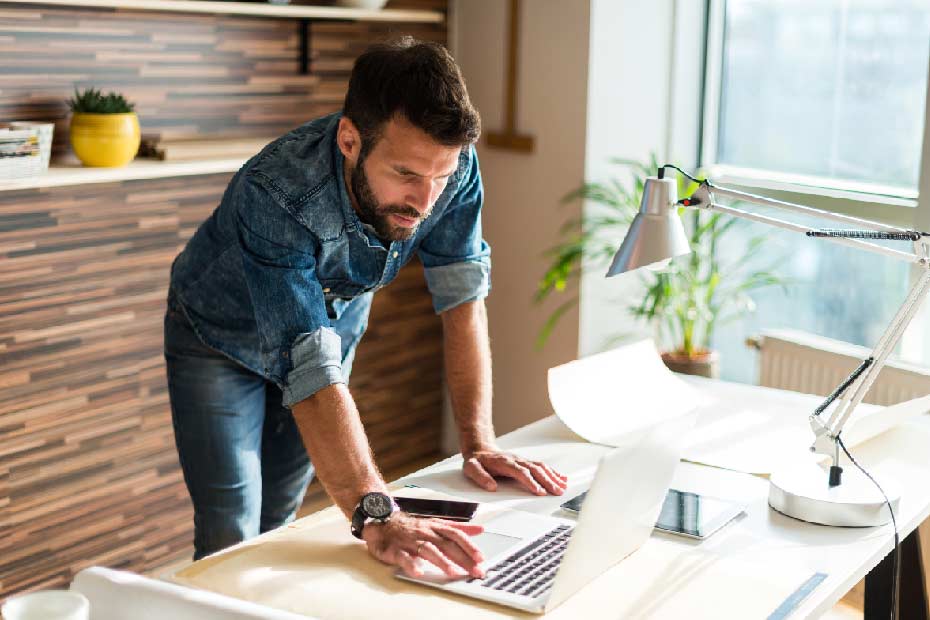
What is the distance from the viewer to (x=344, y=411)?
5.52ft

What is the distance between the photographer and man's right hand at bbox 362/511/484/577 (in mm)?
1475

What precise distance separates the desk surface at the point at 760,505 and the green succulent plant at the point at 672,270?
1100mm

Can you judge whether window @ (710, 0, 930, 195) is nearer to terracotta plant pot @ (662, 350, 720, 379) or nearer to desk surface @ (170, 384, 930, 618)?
terracotta plant pot @ (662, 350, 720, 379)

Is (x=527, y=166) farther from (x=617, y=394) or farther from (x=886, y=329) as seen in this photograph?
(x=886, y=329)

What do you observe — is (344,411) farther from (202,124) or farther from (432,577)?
(202,124)

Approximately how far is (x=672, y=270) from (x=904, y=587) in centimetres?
131

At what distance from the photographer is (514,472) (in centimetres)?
182

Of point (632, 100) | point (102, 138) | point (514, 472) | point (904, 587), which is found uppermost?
point (632, 100)

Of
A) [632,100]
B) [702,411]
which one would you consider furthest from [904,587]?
[632,100]

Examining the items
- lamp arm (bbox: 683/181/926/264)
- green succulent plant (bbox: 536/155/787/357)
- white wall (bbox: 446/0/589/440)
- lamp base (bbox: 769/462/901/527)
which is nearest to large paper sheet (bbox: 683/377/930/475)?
lamp base (bbox: 769/462/901/527)

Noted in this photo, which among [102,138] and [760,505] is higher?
[102,138]

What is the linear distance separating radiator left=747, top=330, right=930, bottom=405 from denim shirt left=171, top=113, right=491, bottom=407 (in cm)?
128

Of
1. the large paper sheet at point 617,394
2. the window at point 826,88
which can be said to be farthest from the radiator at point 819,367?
the large paper sheet at point 617,394

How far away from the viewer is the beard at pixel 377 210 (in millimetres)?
1756
